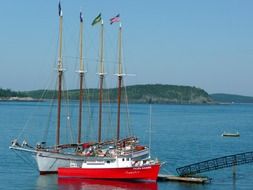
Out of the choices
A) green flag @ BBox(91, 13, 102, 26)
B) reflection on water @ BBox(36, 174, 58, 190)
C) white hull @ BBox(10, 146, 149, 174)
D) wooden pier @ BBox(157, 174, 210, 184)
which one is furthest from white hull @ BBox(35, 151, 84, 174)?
green flag @ BBox(91, 13, 102, 26)

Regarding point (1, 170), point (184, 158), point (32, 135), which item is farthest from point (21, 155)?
point (32, 135)

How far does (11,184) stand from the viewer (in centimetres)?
6288

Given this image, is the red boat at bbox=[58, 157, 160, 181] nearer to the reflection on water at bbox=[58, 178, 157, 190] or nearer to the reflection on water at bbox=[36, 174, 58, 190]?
the reflection on water at bbox=[58, 178, 157, 190]

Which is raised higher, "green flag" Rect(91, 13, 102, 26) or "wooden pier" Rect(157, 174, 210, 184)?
"green flag" Rect(91, 13, 102, 26)

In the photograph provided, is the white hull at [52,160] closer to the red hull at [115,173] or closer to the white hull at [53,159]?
the white hull at [53,159]

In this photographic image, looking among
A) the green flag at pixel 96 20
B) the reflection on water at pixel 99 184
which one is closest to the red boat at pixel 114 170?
the reflection on water at pixel 99 184

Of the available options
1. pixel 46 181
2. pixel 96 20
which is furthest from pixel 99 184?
pixel 96 20

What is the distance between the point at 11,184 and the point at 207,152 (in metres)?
49.6

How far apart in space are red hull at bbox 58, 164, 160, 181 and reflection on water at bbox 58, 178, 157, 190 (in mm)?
574

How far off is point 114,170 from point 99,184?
257 cm

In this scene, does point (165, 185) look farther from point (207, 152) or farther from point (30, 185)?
point (207, 152)

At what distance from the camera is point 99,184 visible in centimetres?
6303

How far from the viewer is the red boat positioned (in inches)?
2511

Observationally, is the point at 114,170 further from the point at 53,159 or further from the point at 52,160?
the point at 52,160
